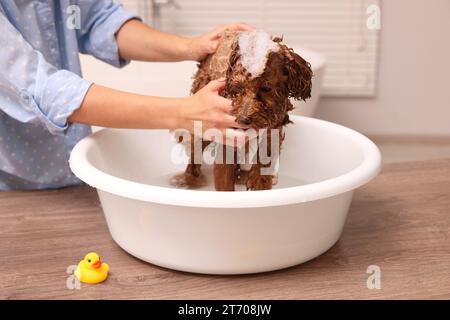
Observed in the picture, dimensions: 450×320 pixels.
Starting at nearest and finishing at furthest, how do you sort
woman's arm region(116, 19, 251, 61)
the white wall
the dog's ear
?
1. the dog's ear
2. woman's arm region(116, 19, 251, 61)
3. the white wall

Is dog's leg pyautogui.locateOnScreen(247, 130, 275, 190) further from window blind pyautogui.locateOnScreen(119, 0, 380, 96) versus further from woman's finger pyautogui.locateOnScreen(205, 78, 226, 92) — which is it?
window blind pyautogui.locateOnScreen(119, 0, 380, 96)

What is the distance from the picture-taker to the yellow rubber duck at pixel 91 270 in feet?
2.83

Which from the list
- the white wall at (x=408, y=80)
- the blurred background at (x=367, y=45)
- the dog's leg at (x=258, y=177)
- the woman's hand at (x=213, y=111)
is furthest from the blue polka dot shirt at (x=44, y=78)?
the white wall at (x=408, y=80)

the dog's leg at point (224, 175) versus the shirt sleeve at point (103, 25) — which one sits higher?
the shirt sleeve at point (103, 25)

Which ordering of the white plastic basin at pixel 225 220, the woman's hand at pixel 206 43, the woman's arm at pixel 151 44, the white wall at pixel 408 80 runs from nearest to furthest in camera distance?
the white plastic basin at pixel 225 220 < the woman's hand at pixel 206 43 < the woman's arm at pixel 151 44 < the white wall at pixel 408 80

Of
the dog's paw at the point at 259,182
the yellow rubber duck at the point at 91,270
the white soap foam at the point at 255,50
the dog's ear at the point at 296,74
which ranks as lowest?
the yellow rubber duck at the point at 91,270

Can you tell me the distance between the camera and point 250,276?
896 mm

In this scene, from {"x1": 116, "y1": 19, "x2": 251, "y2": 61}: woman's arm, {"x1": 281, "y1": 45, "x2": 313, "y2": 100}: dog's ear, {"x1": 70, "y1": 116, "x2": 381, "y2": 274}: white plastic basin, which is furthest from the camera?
{"x1": 116, "y1": 19, "x2": 251, "y2": 61}: woman's arm

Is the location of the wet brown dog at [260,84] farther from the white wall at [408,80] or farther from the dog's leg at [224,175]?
the white wall at [408,80]

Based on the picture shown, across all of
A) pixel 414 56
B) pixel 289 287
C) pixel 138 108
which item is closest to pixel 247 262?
pixel 289 287

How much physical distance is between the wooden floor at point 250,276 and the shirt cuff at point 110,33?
12.4 inches

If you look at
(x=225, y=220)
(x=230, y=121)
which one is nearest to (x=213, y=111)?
(x=230, y=121)

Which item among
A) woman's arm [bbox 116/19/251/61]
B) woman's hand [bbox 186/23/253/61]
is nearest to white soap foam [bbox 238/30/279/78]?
woman's hand [bbox 186/23/253/61]

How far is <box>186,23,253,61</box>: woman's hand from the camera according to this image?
44.5 inches
